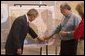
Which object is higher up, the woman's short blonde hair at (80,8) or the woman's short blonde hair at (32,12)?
the woman's short blonde hair at (80,8)

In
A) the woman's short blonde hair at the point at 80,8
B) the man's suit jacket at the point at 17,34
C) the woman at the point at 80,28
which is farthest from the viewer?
the woman's short blonde hair at the point at 80,8

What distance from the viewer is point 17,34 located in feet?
13.3

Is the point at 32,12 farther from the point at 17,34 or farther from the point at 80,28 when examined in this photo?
the point at 80,28

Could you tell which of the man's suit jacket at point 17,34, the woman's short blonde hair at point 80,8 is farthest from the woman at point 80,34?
the man's suit jacket at point 17,34

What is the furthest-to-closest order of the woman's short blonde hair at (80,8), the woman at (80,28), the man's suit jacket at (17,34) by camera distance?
the woman's short blonde hair at (80,8) < the woman at (80,28) < the man's suit jacket at (17,34)

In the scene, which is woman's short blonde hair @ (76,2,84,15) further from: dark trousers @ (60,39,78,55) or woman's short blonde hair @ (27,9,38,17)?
woman's short blonde hair @ (27,9,38,17)

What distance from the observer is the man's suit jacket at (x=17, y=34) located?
160 inches

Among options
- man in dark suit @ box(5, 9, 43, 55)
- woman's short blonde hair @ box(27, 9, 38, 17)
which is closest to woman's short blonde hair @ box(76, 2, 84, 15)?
woman's short blonde hair @ box(27, 9, 38, 17)

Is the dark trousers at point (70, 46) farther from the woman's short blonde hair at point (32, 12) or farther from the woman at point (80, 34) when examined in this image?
the woman's short blonde hair at point (32, 12)

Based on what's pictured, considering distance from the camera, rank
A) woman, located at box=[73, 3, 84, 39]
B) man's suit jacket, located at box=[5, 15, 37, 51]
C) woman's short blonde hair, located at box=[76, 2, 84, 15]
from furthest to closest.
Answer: woman's short blonde hair, located at box=[76, 2, 84, 15] < woman, located at box=[73, 3, 84, 39] < man's suit jacket, located at box=[5, 15, 37, 51]

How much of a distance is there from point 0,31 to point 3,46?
261mm

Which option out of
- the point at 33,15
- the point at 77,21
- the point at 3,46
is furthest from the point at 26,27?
the point at 77,21

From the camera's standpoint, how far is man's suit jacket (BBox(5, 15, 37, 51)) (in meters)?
4.07

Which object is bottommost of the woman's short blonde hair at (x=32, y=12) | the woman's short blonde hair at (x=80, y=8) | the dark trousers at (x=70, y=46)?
the dark trousers at (x=70, y=46)
